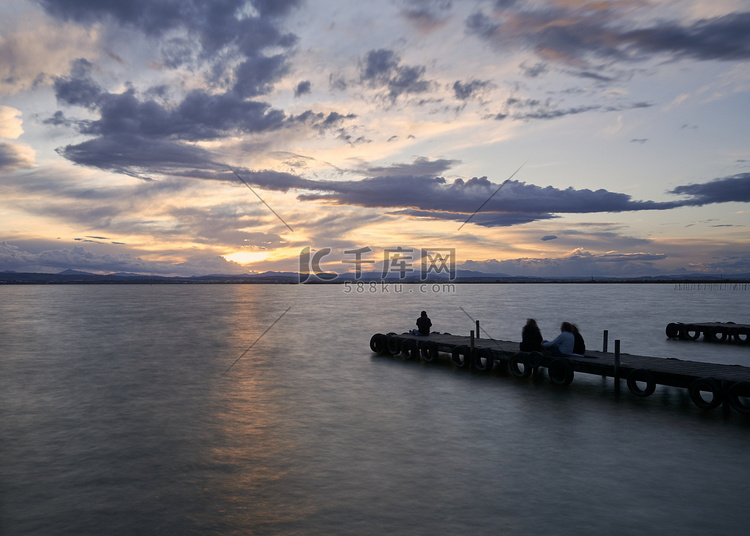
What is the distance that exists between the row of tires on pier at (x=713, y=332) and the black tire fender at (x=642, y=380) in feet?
87.8

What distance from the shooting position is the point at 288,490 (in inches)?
416

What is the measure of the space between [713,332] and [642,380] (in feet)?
93.1

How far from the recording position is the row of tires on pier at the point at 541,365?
16.1 meters

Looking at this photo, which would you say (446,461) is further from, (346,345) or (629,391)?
(346,345)

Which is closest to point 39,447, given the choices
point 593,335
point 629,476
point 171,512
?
point 171,512

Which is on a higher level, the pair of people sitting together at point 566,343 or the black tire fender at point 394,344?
the pair of people sitting together at point 566,343

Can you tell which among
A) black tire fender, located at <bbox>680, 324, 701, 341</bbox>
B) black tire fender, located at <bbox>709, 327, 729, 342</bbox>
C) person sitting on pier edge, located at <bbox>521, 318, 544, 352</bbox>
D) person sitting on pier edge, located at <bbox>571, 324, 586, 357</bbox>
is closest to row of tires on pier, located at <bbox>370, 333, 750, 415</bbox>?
person sitting on pier edge, located at <bbox>521, 318, 544, 352</bbox>

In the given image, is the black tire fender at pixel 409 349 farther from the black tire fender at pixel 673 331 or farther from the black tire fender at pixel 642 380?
the black tire fender at pixel 673 331

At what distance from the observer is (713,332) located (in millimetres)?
40750

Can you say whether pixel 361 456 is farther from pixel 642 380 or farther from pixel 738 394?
pixel 738 394

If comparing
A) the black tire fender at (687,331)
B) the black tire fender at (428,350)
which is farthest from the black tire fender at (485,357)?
the black tire fender at (687,331)

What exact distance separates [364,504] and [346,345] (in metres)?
28.6

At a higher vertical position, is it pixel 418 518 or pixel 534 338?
pixel 534 338

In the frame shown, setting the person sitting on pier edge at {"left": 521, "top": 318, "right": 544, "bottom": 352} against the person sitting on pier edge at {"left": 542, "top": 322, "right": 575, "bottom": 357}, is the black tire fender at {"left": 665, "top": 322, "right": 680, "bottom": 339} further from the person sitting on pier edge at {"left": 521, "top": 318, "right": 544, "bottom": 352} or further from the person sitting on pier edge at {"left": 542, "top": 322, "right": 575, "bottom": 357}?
the person sitting on pier edge at {"left": 542, "top": 322, "right": 575, "bottom": 357}
